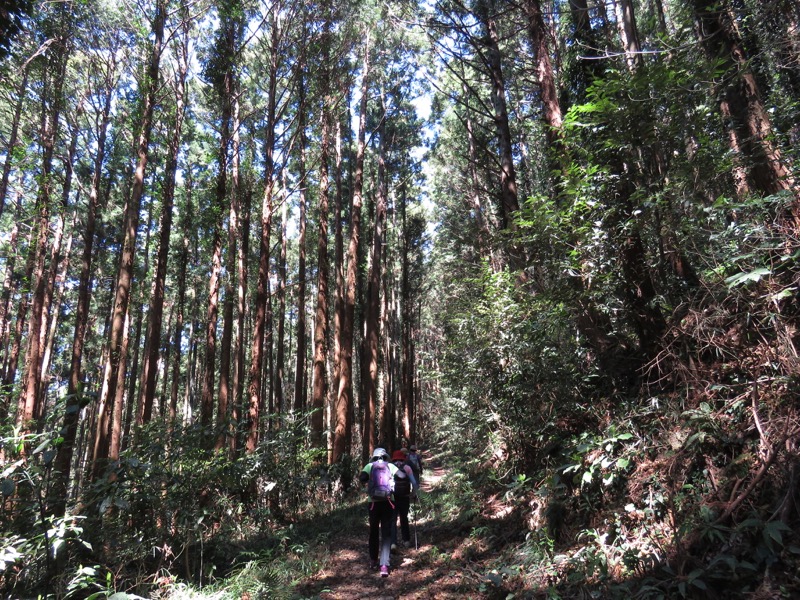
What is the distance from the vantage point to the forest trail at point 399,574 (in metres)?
4.92

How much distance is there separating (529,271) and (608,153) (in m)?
1.92

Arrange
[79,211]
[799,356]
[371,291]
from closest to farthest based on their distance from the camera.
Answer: [799,356], [371,291], [79,211]

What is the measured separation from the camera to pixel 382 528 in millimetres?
5938

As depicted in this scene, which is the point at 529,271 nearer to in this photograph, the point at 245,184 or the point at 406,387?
the point at 245,184

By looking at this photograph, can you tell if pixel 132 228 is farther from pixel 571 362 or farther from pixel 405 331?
pixel 405 331

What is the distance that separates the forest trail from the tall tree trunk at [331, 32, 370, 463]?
4.62 m

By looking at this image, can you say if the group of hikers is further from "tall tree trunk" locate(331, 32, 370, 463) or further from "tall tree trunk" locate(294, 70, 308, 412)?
"tall tree trunk" locate(294, 70, 308, 412)

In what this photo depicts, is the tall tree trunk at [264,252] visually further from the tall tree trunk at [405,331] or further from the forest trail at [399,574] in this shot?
the tall tree trunk at [405,331]

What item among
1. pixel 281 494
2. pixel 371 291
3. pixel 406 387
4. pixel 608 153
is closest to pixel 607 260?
pixel 608 153

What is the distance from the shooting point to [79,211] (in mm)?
19469

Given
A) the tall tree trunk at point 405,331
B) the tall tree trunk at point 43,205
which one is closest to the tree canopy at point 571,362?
the tall tree trunk at point 43,205

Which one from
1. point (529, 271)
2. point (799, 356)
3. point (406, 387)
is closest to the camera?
point (799, 356)

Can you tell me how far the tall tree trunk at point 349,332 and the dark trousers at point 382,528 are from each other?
5.68 metres

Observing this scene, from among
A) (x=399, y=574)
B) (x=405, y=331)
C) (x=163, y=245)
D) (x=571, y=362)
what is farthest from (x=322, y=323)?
(x=405, y=331)
